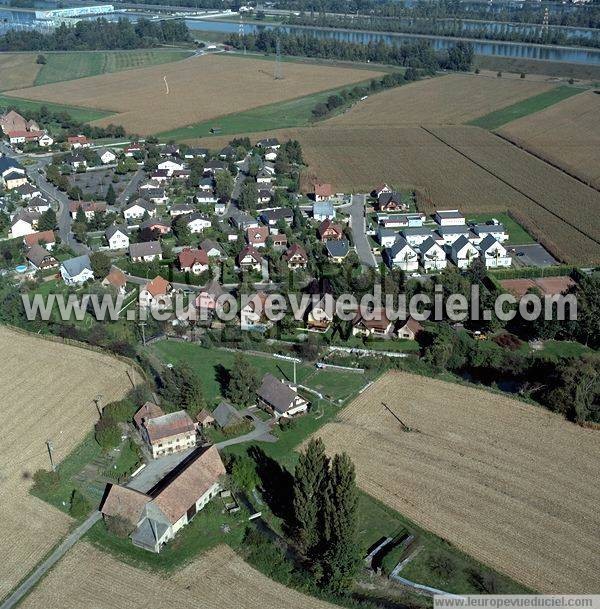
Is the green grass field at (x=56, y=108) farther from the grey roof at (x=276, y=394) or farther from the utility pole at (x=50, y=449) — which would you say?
the utility pole at (x=50, y=449)

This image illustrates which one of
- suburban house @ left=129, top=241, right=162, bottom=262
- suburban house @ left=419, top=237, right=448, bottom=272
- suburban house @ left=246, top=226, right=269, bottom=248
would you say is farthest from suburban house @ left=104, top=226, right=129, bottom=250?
suburban house @ left=419, top=237, right=448, bottom=272

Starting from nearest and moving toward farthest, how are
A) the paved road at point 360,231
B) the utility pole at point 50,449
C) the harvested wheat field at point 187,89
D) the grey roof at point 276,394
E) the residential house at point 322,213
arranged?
the utility pole at point 50,449 → the grey roof at point 276,394 → the paved road at point 360,231 → the residential house at point 322,213 → the harvested wheat field at point 187,89

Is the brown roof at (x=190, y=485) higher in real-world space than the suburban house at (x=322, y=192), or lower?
lower

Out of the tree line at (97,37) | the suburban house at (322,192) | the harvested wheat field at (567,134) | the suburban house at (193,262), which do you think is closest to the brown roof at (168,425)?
the suburban house at (193,262)

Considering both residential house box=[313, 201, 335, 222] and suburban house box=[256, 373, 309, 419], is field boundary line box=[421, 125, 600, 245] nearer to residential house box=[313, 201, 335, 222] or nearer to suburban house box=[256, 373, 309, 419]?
residential house box=[313, 201, 335, 222]

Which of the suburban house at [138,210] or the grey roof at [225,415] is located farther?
the suburban house at [138,210]

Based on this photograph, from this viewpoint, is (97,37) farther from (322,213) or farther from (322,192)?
(322,213)

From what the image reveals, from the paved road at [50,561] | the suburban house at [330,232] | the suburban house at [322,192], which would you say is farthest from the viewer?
the suburban house at [322,192]
